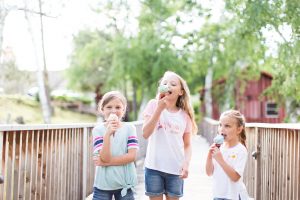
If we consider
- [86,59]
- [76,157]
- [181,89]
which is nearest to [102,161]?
[181,89]

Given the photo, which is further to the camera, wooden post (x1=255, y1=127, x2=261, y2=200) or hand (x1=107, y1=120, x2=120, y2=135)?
wooden post (x1=255, y1=127, x2=261, y2=200)

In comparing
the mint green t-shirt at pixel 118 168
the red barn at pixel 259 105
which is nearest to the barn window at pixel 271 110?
the red barn at pixel 259 105

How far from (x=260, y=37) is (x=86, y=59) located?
23098 mm

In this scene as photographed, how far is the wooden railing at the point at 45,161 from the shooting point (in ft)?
12.7

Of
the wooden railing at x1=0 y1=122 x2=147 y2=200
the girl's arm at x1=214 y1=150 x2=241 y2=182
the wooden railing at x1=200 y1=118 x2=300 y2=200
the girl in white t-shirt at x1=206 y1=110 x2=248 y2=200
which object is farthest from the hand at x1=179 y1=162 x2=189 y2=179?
the wooden railing at x1=0 y1=122 x2=147 y2=200

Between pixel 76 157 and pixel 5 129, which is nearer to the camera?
pixel 5 129

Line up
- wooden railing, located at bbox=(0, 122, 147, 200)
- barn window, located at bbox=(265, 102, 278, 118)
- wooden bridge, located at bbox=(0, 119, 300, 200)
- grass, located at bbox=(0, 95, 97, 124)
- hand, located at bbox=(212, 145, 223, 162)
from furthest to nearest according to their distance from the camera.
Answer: grass, located at bbox=(0, 95, 97, 124) < barn window, located at bbox=(265, 102, 278, 118) < wooden bridge, located at bbox=(0, 119, 300, 200) < wooden railing, located at bbox=(0, 122, 147, 200) < hand, located at bbox=(212, 145, 223, 162)

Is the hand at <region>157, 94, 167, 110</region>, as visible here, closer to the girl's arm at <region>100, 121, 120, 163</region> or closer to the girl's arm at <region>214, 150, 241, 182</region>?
the girl's arm at <region>100, 121, 120, 163</region>

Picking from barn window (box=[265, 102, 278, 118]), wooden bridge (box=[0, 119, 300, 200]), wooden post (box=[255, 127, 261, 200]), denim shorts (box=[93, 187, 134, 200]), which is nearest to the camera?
denim shorts (box=[93, 187, 134, 200])

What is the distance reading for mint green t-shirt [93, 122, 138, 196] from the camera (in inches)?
142

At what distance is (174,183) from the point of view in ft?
13.0

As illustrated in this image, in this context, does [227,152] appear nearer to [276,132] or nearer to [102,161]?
[102,161]

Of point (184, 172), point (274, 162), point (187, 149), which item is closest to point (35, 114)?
point (274, 162)

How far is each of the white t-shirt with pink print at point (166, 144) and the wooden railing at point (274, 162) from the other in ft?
3.90
